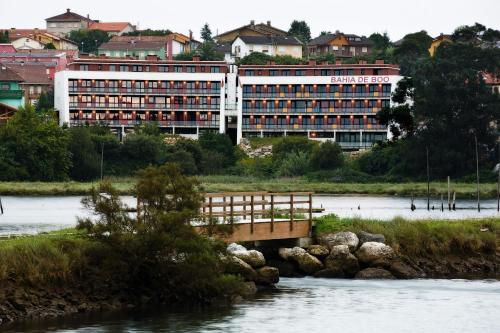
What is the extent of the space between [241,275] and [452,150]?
9550 cm

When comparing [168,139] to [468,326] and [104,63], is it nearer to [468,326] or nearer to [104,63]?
[104,63]

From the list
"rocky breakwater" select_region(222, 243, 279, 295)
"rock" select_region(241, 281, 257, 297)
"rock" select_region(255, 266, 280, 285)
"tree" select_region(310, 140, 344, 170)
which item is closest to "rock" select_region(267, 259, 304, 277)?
"rocky breakwater" select_region(222, 243, 279, 295)

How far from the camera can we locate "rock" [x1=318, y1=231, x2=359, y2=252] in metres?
50.8

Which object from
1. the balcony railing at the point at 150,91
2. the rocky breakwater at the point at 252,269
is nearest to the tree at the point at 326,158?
the balcony railing at the point at 150,91

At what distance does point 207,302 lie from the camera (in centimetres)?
4241

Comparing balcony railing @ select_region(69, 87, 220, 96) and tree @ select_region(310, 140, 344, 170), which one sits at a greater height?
balcony railing @ select_region(69, 87, 220, 96)

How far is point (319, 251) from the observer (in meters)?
50.8

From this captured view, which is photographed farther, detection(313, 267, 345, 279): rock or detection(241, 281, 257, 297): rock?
detection(313, 267, 345, 279): rock

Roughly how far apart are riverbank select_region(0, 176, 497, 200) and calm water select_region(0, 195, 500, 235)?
3767mm

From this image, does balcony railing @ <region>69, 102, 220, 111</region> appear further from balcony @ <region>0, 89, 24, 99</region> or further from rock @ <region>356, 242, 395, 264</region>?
rock @ <region>356, 242, 395, 264</region>

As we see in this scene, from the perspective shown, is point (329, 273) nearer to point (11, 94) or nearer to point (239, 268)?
point (239, 268)

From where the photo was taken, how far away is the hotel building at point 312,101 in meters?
173

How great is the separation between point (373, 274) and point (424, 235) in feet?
12.4

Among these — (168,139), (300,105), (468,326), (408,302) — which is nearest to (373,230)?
(408,302)
